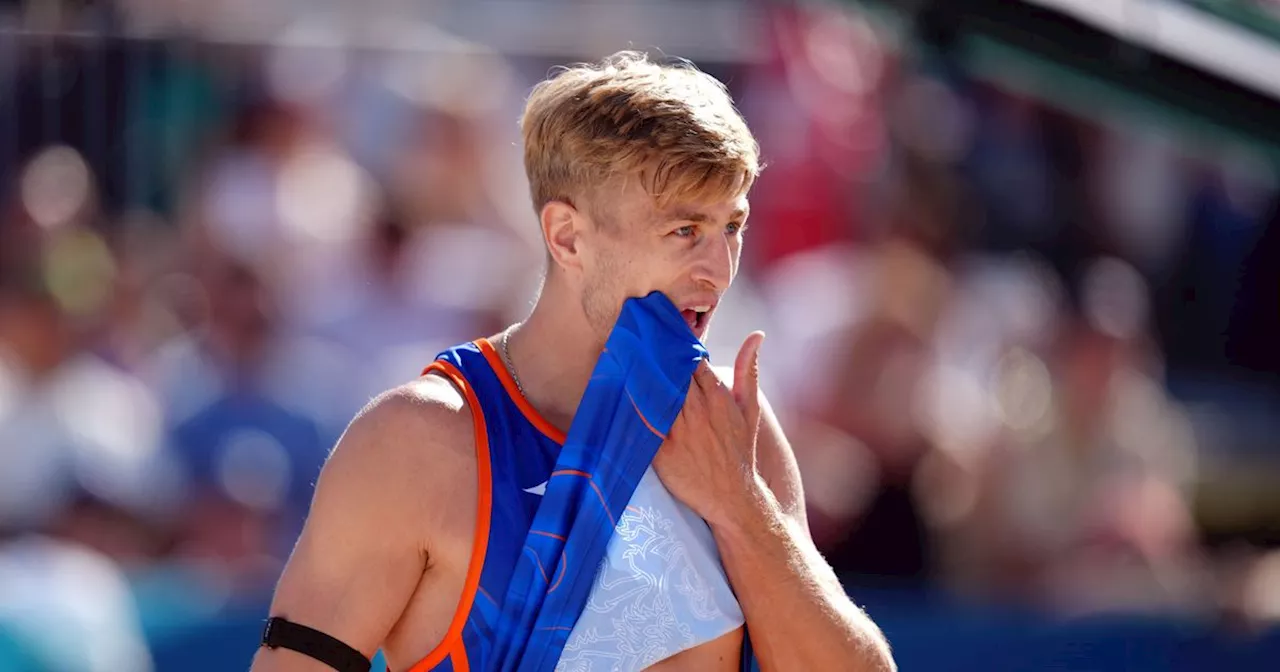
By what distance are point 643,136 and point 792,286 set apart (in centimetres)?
386

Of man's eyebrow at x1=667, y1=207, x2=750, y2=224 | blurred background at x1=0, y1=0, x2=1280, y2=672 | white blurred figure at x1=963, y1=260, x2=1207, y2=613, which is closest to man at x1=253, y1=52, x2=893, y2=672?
man's eyebrow at x1=667, y1=207, x2=750, y2=224

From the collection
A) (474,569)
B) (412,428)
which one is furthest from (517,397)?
(474,569)

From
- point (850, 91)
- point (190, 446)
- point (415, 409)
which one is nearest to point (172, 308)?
point (190, 446)

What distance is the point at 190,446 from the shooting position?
5.44m

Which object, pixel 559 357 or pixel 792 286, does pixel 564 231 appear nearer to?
pixel 559 357

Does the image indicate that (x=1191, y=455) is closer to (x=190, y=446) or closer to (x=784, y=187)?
(x=784, y=187)

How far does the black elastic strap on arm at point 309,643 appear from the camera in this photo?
96.7 inches

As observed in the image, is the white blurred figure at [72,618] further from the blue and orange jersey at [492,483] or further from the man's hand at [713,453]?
the man's hand at [713,453]

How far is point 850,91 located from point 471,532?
4698 mm

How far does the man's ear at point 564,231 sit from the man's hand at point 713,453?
0.28 meters

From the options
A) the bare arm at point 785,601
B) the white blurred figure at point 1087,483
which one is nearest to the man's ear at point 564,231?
the bare arm at point 785,601

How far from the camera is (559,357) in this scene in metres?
2.78

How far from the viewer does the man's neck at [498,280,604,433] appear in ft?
9.06

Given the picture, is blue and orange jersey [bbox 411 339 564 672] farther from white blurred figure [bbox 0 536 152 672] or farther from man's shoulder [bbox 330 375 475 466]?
white blurred figure [bbox 0 536 152 672]
